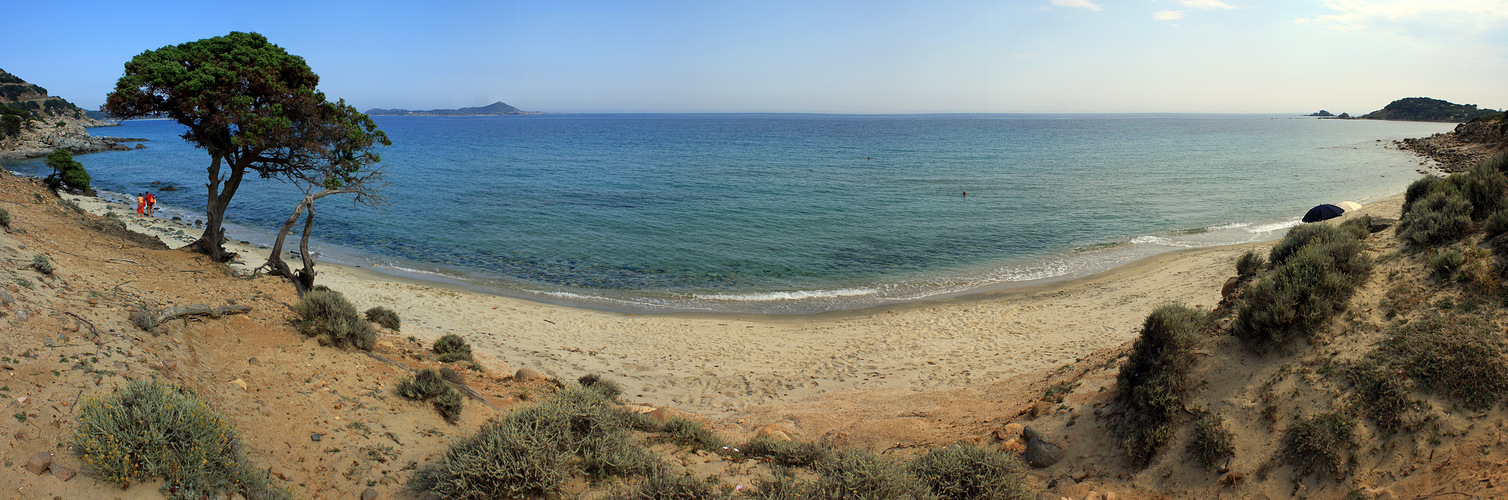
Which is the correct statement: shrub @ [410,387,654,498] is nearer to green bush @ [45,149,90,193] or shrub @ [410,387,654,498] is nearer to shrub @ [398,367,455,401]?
shrub @ [398,367,455,401]

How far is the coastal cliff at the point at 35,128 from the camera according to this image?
2196 inches

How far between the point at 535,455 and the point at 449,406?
2.85 metres

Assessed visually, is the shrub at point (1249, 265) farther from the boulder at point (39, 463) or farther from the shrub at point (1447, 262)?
the boulder at point (39, 463)

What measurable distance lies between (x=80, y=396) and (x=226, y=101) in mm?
7910

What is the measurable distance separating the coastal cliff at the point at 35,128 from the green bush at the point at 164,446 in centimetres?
7028

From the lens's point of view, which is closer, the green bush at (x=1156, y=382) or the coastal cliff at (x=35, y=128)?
the green bush at (x=1156, y=382)

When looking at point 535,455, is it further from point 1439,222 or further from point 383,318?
point 1439,222

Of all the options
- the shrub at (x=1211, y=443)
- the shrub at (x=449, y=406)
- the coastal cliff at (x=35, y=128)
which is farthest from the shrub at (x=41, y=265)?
the coastal cliff at (x=35, y=128)

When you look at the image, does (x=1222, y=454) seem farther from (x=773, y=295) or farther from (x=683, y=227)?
(x=683, y=227)

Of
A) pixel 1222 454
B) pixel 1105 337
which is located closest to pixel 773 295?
A: pixel 1105 337

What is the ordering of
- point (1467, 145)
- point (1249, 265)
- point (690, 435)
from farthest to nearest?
1. point (1467, 145)
2. point (1249, 265)
3. point (690, 435)

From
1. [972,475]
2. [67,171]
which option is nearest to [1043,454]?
[972,475]

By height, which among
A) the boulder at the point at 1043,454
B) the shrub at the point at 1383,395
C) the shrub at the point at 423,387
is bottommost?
the boulder at the point at 1043,454

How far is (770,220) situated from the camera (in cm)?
3047
